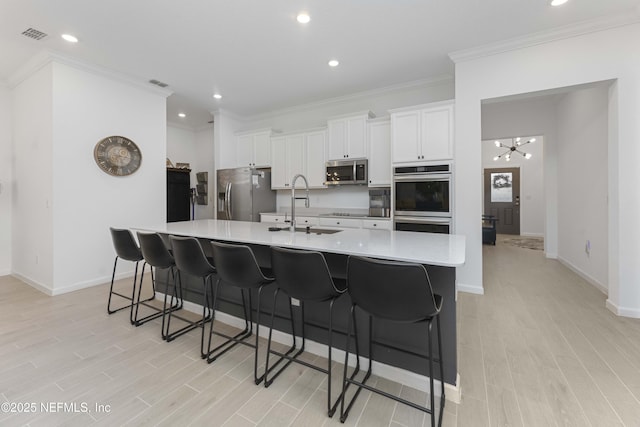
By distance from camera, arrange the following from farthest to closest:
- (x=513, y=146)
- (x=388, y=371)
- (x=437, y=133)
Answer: (x=513, y=146), (x=437, y=133), (x=388, y=371)

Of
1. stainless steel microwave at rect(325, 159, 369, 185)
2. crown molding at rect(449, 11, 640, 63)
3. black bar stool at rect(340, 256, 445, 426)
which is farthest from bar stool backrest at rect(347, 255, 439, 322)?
crown molding at rect(449, 11, 640, 63)

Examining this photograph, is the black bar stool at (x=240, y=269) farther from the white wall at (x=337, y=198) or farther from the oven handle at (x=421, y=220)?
the white wall at (x=337, y=198)

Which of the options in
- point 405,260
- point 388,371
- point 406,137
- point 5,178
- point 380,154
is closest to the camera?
point 405,260

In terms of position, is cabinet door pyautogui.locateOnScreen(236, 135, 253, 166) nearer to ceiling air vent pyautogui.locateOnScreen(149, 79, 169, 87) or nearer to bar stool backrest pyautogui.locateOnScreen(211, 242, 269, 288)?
ceiling air vent pyautogui.locateOnScreen(149, 79, 169, 87)

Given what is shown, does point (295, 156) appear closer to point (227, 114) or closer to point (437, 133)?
point (227, 114)

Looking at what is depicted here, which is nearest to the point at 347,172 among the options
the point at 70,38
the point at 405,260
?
the point at 405,260

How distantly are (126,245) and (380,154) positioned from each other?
3502mm

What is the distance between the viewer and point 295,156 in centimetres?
522

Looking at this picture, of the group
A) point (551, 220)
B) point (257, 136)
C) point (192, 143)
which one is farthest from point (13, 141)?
point (551, 220)

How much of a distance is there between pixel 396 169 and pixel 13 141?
5.75m

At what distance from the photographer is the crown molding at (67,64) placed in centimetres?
348

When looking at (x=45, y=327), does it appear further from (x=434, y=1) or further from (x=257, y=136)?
(x=434, y=1)

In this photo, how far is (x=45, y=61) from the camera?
3529 mm

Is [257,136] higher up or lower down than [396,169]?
higher up
